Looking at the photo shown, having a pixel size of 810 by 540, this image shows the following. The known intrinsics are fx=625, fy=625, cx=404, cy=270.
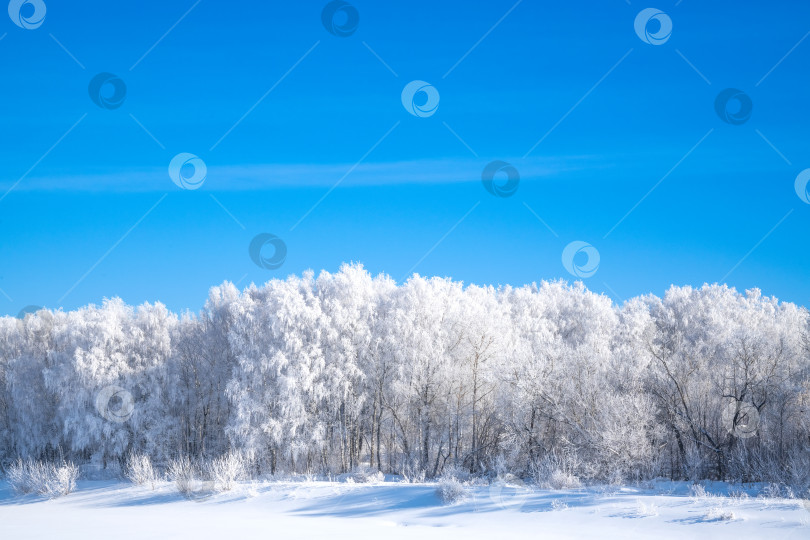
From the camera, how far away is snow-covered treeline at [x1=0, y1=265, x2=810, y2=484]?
101 feet

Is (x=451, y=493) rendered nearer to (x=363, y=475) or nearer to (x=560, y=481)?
(x=560, y=481)

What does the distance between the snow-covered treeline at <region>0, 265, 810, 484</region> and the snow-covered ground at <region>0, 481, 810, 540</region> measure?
31.5 feet

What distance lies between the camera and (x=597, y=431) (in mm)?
29375

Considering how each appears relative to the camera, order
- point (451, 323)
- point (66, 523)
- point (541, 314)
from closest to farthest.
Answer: point (66, 523)
point (451, 323)
point (541, 314)

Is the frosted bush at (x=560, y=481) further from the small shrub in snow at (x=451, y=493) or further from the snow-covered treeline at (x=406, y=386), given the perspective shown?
the small shrub in snow at (x=451, y=493)

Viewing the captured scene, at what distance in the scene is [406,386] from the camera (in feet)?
125

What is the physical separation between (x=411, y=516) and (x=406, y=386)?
2122 centimetres

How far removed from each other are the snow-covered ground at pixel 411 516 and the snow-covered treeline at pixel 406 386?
31.5 feet

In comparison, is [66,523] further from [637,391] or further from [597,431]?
[637,391]

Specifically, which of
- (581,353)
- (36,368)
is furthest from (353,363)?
(36,368)

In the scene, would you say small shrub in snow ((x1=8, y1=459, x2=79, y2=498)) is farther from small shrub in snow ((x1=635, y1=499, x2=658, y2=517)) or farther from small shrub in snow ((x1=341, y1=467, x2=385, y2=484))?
small shrub in snow ((x1=635, y1=499, x2=658, y2=517))

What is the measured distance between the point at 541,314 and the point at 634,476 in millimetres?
26647

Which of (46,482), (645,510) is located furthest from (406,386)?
(645,510)

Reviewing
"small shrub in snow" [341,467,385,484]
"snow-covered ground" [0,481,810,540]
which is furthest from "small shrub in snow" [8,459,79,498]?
"small shrub in snow" [341,467,385,484]
